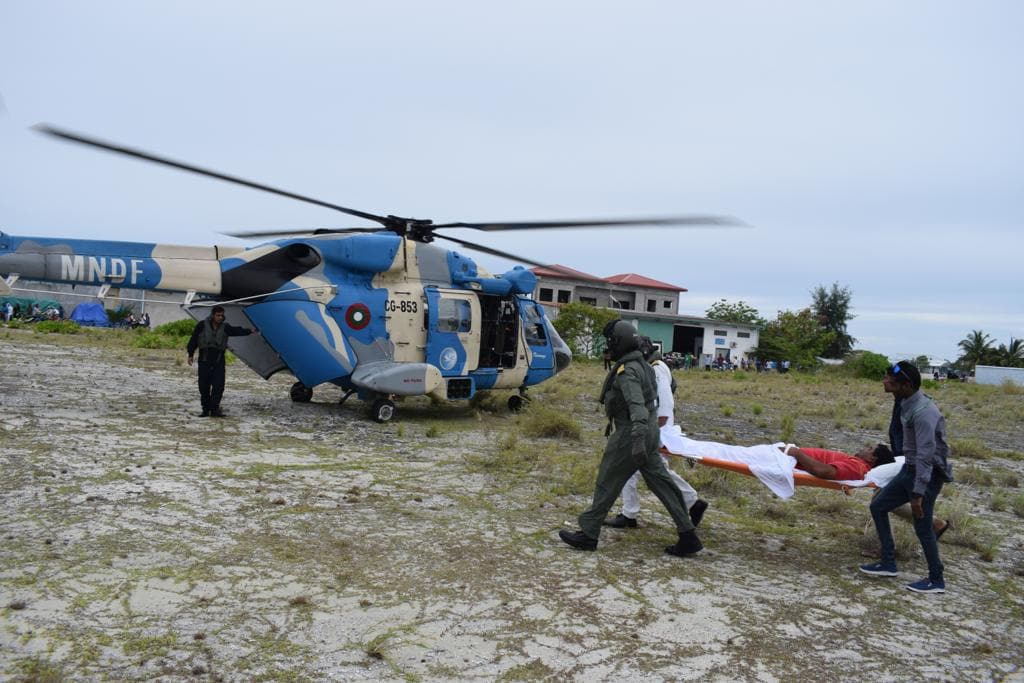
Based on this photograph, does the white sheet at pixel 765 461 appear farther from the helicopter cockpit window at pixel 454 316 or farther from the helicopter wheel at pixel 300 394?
the helicopter wheel at pixel 300 394

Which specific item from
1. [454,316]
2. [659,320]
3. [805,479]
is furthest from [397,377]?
[659,320]

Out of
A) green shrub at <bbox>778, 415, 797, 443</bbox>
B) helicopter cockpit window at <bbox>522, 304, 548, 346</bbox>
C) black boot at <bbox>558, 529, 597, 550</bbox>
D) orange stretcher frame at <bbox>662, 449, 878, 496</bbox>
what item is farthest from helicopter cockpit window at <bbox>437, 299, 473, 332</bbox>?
orange stretcher frame at <bbox>662, 449, 878, 496</bbox>

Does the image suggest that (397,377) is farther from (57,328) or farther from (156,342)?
(57,328)

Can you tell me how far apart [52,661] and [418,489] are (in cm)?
429

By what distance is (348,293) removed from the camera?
40.0ft

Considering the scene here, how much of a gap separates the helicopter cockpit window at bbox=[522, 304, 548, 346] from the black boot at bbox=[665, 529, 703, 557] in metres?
8.38

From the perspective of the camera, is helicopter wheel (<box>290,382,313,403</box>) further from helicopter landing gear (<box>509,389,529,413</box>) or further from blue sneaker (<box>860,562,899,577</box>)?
blue sneaker (<box>860,562,899,577</box>)

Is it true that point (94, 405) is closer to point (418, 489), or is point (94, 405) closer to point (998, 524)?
point (418, 489)

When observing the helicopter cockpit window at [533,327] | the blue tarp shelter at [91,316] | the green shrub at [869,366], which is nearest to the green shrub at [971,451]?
the helicopter cockpit window at [533,327]

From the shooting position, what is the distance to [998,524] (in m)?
8.07

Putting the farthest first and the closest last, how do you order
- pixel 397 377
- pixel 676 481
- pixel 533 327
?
1. pixel 533 327
2. pixel 397 377
3. pixel 676 481

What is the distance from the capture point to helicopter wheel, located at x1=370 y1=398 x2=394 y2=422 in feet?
40.2

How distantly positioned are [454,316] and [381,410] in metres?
2.12

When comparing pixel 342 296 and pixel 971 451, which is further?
pixel 971 451
